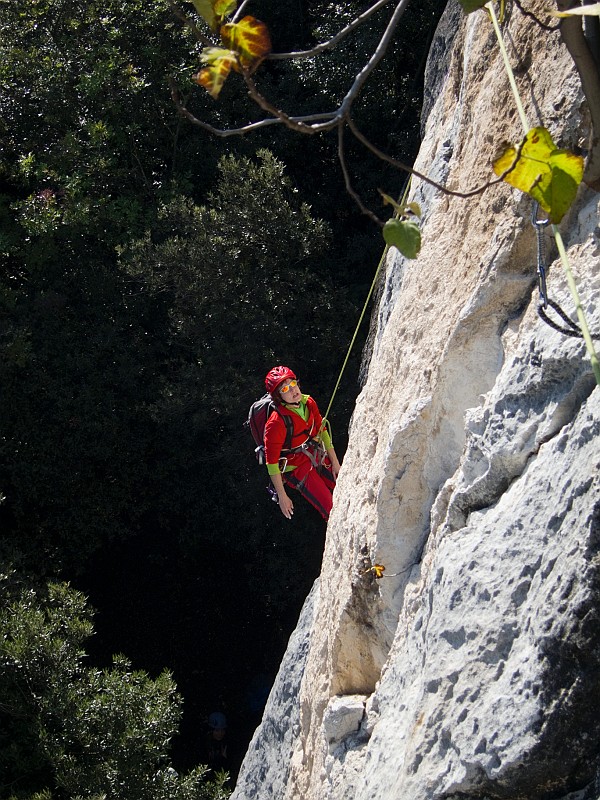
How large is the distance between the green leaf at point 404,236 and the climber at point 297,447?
332cm

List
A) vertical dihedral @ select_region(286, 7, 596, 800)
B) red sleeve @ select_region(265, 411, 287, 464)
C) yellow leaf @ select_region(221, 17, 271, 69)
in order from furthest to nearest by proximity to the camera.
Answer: red sleeve @ select_region(265, 411, 287, 464) → vertical dihedral @ select_region(286, 7, 596, 800) → yellow leaf @ select_region(221, 17, 271, 69)

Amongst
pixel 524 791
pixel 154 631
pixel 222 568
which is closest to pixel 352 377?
pixel 222 568

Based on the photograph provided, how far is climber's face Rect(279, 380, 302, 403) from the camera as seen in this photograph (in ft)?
18.6

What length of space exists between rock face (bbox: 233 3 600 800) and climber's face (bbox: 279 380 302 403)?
1171 millimetres

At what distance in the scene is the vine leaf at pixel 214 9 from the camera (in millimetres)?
2303

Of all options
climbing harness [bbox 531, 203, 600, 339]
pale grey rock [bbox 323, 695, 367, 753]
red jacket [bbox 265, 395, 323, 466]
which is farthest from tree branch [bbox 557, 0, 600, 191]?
red jacket [bbox 265, 395, 323, 466]

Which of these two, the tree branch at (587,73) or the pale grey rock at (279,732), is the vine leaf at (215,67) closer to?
the tree branch at (587,73)

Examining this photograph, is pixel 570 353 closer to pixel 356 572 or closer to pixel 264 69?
pixel 356 572

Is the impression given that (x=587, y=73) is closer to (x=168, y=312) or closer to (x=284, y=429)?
(x=284, y=429)

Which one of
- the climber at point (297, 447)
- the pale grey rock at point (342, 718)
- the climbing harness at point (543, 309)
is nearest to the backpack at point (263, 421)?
the climber at point (297, 447)

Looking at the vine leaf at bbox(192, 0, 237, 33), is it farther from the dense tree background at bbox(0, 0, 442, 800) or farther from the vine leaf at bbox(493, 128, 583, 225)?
the dense tree background at bbox(0, 0, 442, 800)

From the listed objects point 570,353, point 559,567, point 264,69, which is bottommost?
point 559,567

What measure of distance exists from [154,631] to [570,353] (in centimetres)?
823

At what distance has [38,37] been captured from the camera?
988 cm
